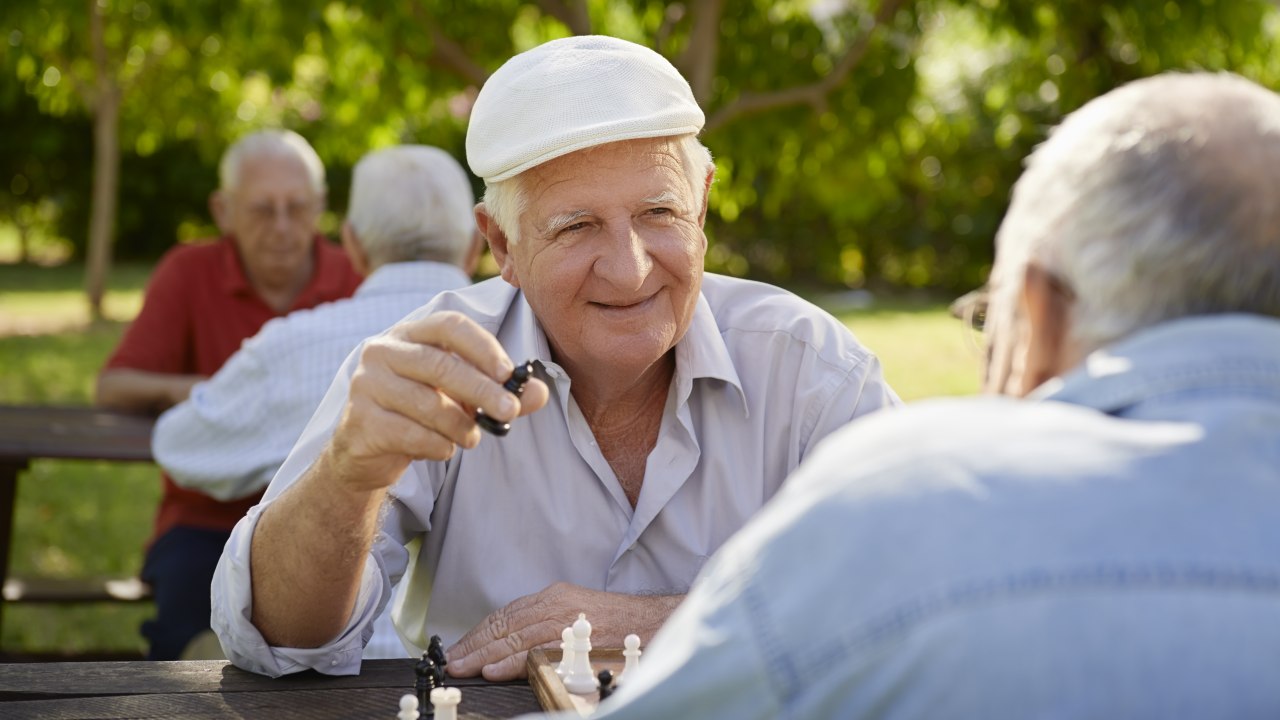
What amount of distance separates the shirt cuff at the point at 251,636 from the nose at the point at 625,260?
705 millimetres

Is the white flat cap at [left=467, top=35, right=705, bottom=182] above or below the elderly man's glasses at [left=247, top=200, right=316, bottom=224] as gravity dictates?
above

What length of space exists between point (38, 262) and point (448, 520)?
24.2m

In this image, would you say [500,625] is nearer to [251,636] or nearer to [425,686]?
[425,686]

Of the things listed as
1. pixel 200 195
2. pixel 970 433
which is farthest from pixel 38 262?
pixel 970 433

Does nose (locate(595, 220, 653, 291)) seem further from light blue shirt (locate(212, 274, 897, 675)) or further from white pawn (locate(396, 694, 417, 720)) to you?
white pawn (locate(396, 694, 417, 720))

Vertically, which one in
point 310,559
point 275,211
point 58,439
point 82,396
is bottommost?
point 82,396

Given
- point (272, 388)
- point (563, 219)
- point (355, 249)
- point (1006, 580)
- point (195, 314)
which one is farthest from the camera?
point (195, 314)

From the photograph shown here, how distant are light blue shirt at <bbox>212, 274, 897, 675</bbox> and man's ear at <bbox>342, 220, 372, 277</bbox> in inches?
75.9

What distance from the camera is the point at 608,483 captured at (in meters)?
2.60

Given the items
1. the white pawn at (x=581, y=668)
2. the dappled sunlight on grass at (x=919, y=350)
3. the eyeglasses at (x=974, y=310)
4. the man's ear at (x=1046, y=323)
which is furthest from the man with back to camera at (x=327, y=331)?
the dappled sunlight on grass at (x=919, y=350)

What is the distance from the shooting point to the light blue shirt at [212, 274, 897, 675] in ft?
8.43

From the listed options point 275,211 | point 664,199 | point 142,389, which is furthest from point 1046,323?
point 275,211

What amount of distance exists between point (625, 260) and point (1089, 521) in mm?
1501

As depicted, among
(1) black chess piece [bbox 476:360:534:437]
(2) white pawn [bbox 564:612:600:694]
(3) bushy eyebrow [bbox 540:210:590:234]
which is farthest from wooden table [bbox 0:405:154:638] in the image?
(1) black chess piece [bbox 476:360:534:437]
